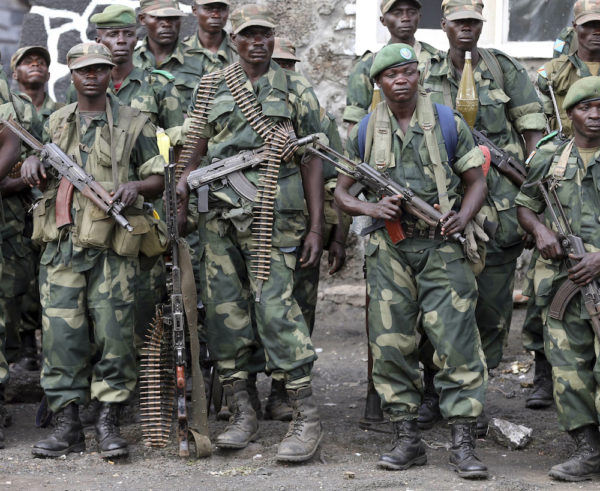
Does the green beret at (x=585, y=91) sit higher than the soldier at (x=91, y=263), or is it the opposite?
the green beret at (x=585, y=91)

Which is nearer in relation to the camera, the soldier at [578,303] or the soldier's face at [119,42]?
the soldier at [578,303]

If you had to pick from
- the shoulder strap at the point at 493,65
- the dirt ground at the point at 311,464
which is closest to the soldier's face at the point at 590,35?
the shoulder strap at the point at 493,65

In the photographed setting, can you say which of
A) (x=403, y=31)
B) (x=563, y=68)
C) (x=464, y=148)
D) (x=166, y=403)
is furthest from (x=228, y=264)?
(x=563, y=68)

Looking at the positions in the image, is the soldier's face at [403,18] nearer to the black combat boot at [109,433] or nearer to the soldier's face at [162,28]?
the soldier's face at [162,28]

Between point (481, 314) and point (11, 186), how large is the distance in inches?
126

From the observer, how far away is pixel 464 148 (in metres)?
6.61

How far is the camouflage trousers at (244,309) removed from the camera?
6852mm

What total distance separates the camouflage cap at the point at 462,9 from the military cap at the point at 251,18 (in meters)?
1.27

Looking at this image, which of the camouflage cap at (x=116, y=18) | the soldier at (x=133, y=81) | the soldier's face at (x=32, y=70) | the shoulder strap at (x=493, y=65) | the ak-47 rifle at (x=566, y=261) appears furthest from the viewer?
the soldier's face at (x=32, y=70)

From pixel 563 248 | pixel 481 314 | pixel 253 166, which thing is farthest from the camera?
pixel 481 314

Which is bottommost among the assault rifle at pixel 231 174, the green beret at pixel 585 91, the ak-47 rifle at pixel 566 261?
the ak-47 rifle at pixel 566 261

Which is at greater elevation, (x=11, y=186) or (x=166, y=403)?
(x=11, y=186)

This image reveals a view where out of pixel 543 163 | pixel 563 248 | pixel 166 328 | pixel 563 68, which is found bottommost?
pixel 166 328

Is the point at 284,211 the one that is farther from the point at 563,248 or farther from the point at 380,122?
the point at 563,248
